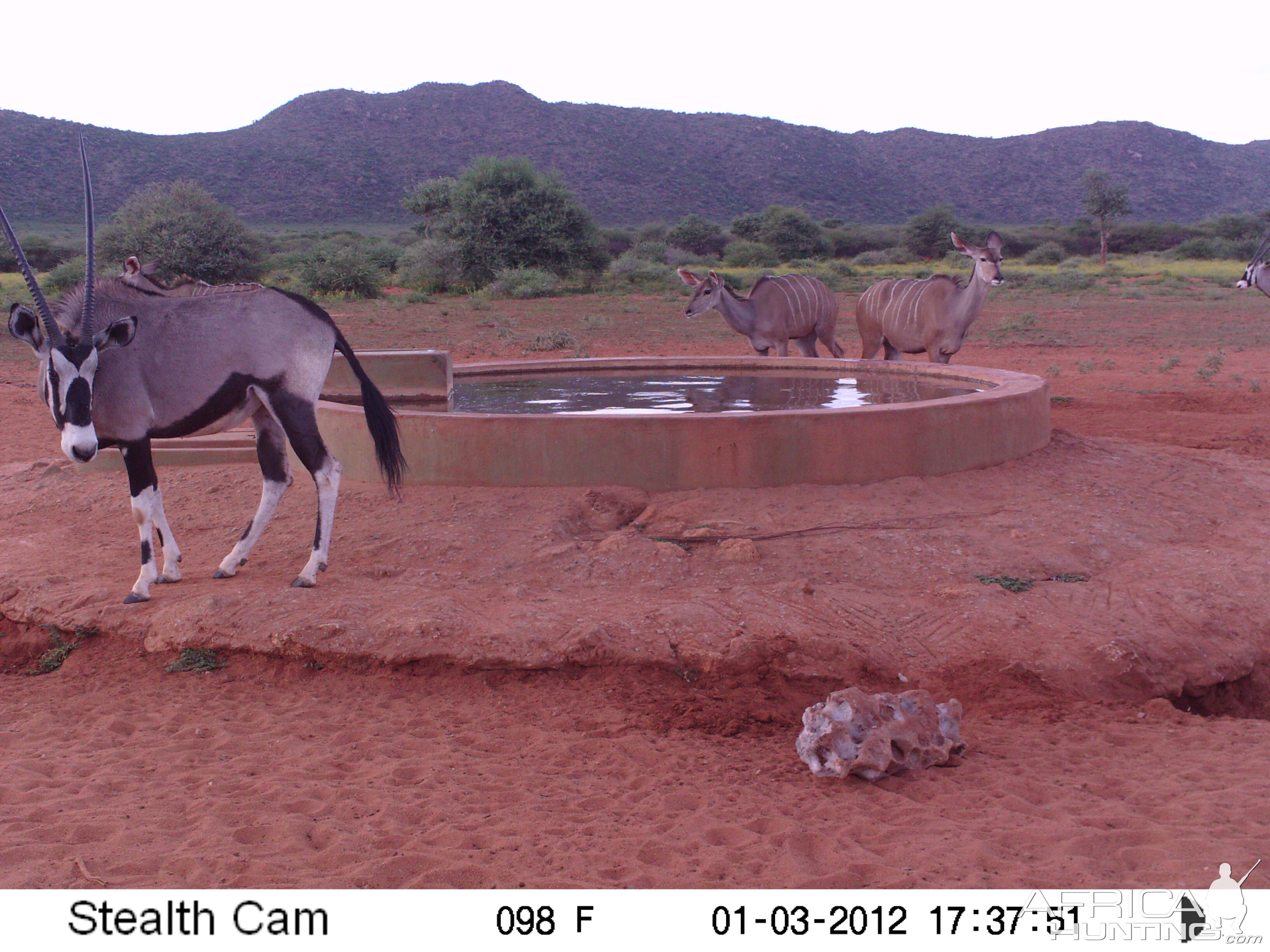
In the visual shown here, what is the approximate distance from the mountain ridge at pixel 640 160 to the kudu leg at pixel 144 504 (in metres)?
54.5

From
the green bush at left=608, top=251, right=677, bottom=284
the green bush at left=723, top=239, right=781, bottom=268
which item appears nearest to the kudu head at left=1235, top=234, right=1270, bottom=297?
the green bush at left=608, top=251, right=677, bottom=284

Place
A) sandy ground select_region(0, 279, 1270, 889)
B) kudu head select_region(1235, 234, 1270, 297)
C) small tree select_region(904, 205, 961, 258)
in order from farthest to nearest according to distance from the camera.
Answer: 1. small tree select_region(904, 205, 961, 258)
2. kudu head select_region(1235, 234, 1270, 297)
3. sandy ground select_region(0, 279, 1270, 889)

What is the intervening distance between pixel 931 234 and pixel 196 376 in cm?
3973

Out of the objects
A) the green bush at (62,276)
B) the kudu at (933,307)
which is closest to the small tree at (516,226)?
the green bush at (62,276)

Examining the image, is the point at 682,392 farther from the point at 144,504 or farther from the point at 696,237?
the point at 696,237

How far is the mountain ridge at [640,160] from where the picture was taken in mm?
58375

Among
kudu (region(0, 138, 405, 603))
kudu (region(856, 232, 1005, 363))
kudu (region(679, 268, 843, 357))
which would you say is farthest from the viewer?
kudu (region(679, 268, 843, 357))

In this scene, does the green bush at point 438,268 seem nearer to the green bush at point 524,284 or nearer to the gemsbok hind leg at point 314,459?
the green bush at point 524,284

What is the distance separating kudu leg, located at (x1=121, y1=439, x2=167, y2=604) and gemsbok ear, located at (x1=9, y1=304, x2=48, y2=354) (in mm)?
618

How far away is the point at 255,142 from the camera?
6375cm

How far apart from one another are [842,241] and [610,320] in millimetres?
28294

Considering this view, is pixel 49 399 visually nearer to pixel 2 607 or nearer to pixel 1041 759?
pixel 2 607

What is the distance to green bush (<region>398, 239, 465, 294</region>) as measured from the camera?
2992 centimetres

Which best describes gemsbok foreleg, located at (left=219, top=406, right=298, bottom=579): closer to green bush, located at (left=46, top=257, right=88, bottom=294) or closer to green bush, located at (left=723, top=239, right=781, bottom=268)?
green bush, located at (left=46, top=257, right=88, bottom=294)
